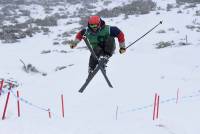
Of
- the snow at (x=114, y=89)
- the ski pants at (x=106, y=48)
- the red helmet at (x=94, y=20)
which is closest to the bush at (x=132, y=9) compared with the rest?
the snow at (x=114, y=89)

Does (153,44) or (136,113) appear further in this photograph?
(153,44)

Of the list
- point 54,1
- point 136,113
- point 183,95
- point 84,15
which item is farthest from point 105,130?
point 54,1

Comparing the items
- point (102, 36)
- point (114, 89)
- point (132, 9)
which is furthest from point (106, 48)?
point (132, 9)

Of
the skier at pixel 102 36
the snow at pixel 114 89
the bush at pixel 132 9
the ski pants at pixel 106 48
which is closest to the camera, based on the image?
the snow at pixel 114 89

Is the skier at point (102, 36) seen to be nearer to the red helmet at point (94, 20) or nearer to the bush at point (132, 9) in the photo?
the red helmet at point (94, 20)

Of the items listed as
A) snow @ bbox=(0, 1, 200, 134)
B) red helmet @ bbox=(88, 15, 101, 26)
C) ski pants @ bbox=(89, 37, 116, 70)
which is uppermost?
red helmet @ bbox=(88, 15, 101, 26)

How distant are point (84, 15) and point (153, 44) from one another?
1419 centimetres

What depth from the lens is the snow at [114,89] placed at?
953 centimetres

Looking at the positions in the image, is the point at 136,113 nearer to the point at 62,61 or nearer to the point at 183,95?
the point at 183,95

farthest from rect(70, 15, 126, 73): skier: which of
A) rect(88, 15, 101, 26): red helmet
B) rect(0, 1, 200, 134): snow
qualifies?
rect(0, 1, 200, 134): snow

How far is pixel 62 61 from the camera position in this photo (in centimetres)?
2100

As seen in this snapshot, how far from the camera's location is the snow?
9.53 m

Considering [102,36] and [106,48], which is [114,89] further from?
[102,36]

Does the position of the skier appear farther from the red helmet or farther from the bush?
the bush
